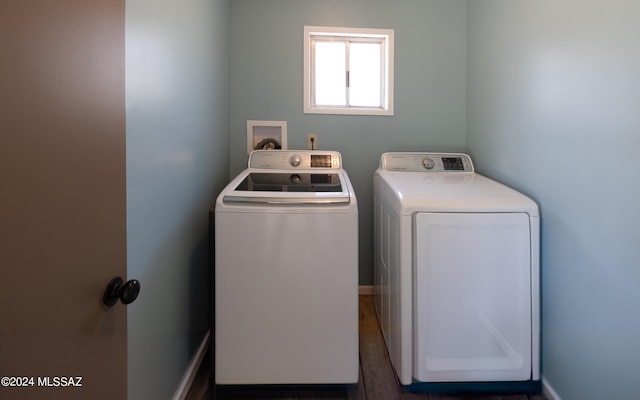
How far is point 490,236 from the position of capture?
4.80 ft

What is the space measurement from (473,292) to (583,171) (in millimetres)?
627

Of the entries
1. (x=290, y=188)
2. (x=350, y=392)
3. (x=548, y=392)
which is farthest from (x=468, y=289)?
(x=290, y=188)

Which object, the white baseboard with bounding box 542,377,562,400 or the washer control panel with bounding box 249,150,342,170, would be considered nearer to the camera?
the white baseboard with bounding box 542,377,562,400

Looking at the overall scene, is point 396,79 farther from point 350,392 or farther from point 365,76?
point 350,392

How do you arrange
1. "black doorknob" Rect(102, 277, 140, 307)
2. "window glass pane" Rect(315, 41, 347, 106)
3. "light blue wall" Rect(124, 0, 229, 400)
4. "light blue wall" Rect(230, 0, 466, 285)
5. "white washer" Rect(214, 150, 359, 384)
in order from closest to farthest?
"black doorknob" Rect(102, 277, 140, 307) → "light blue wall" Rect(124, 0, 229, 400) → "white washer" Rect(214, 150, 359, 384) → "light blue wall" Rect(230, 0, 466, 285) → "window glass pane" Rect(315, 41, 347, 106)

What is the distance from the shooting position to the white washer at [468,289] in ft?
4.78

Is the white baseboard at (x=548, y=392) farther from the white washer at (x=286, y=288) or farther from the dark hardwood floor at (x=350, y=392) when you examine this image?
the white washer at (x=286, y=288)

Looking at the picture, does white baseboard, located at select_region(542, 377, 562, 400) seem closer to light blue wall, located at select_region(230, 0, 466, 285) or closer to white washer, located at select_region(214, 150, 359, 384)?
white washer, located at select_region(214, 150, 359, 384)

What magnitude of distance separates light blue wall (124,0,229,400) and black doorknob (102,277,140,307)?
420mm

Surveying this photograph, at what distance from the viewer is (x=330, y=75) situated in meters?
2.60

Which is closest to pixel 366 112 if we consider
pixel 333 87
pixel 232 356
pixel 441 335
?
pixel 333 87

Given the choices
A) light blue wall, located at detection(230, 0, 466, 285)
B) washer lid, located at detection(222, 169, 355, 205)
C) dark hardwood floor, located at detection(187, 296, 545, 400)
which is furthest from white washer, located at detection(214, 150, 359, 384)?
light blue wall, located at detection(230, 0, 466, 285)

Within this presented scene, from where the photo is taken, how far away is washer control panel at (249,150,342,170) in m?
2.26

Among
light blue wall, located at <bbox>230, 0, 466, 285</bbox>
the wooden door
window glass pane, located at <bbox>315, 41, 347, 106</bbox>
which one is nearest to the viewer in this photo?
the wooden door
